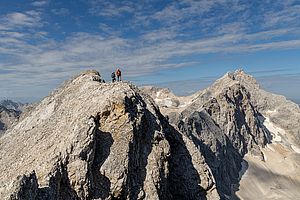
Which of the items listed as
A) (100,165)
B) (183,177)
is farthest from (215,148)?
(100,165)

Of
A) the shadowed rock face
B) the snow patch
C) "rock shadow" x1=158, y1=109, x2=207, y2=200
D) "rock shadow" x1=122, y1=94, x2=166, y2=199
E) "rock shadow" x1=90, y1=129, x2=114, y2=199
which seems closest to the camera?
"rock shadow" x1=90, y1=129, x2=114, y2=199

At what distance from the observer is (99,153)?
111 feet

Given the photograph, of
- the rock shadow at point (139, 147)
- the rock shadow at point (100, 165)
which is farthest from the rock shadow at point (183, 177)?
the rock shadow at point (100, 165)

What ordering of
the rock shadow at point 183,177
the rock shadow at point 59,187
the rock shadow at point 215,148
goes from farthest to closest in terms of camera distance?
1. the rock shadow at point 215,148
2. the rock shadow at point 183,177
3. the rock shadow at point 59,187

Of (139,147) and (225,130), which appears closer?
(139,147)

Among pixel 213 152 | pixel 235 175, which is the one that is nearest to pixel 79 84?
pixel 213 152

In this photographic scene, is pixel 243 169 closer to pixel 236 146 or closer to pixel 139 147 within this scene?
pixel 236 146

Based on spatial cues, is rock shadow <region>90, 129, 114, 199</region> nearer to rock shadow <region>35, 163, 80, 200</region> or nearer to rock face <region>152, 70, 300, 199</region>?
rock shadow <region>35, 163, 80, 200</region>

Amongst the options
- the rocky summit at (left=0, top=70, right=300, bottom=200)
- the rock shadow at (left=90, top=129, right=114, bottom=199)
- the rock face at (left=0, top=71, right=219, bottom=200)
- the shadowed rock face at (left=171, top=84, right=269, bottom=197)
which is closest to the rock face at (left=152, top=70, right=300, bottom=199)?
the shadowed rock face at (left=171, top=84, right=269, bottom=197)

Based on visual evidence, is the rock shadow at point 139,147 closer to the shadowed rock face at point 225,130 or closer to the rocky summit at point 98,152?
the rocky summit at point 98,152

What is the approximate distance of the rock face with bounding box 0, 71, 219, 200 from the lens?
3006 centimetres

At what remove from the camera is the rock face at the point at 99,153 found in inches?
1184

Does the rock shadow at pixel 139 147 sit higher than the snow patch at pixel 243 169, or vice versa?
the rock shadow at pixel 139 147

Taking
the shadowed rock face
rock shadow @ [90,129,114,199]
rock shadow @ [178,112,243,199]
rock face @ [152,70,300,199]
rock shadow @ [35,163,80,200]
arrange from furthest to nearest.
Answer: rock face @ [152,70,300,199]
the shadowed rock face
rock shadow @ [178,112,243,199]
rock shadow @ [90,129,114,199]
rock shadow @ [35,163,80,200]
